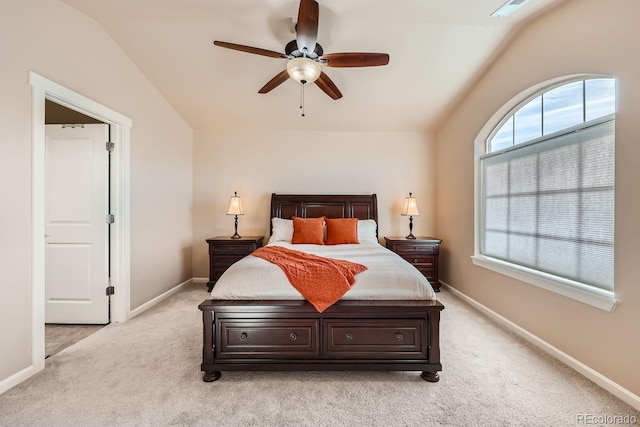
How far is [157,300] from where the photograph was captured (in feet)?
11.1

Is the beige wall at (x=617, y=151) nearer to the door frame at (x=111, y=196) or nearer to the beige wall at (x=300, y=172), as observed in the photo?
the beige wall at (x=300, y=172)

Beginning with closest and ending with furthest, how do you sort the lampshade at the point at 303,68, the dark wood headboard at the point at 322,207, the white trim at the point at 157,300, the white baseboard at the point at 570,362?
1. the white baseboard at the point at 570,362
2. the lampshade at the point at 303,68
3. the white trim at the point at 157,300
4. the dark wood headboard at the point at 322,207

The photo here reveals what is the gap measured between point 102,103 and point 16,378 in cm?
235

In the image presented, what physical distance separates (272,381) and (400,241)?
266 centimetres

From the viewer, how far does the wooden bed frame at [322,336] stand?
187cm

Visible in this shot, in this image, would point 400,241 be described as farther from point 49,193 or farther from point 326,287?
point 49,193

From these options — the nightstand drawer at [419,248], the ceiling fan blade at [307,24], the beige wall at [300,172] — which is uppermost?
the ceiling fan blade at [307,24]

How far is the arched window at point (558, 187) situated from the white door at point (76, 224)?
425 cm

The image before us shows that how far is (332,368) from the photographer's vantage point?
188cm

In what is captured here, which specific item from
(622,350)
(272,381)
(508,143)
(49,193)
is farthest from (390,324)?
(49,193)

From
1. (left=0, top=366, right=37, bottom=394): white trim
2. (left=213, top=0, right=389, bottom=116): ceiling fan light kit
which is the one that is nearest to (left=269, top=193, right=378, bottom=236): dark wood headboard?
(left=213, top=0, right=389, bottom=116): ceiling fan light kit

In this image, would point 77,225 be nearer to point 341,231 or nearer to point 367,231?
point 341,231

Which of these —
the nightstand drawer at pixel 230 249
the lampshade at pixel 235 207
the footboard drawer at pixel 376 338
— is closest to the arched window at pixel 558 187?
the footboard drawer at pixel 376 338

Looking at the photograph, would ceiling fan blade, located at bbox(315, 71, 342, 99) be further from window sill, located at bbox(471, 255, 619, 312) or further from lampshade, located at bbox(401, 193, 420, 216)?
window sill, located at bbox(471, 255, 619, 312)
